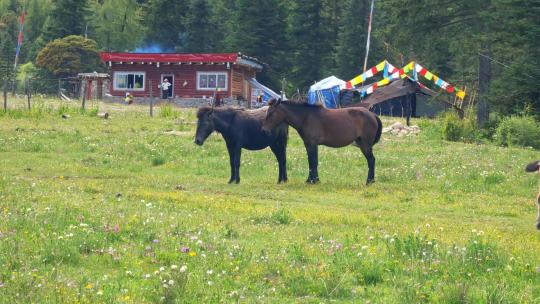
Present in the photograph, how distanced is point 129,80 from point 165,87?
333 centimetres

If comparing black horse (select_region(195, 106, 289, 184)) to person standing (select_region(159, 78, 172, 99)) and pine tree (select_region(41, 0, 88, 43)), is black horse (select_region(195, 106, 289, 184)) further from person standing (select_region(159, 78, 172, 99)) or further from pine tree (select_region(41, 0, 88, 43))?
pine tree (select_region(41, 0, 88, 43))

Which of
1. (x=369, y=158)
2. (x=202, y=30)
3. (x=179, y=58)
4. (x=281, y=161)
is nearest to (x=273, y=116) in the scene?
(x=281, y=161)

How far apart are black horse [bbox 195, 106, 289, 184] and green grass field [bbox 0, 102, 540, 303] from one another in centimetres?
86

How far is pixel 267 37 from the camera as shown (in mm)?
80500

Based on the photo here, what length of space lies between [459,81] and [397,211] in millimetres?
51354

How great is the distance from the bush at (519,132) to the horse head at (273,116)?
14480 mm

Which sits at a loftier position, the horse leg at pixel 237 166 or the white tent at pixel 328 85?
the white tent at pixel 328 85

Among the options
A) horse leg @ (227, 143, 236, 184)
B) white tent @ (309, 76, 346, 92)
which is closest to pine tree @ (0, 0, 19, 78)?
white tent @ (309, 76, 346, 92)

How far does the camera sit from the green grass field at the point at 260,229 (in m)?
8.50

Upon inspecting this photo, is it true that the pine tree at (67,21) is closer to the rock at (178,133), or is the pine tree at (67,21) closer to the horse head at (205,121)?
the rock at (178,133)

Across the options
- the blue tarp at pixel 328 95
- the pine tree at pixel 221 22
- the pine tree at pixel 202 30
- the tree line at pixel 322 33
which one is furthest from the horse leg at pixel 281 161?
the pine tree at pixel 202 30

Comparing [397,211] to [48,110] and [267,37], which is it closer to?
[48,110]

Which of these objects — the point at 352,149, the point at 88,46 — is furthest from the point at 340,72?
the point at 352,149

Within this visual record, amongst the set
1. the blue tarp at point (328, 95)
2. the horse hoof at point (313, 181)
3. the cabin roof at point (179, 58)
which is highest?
the cabin roof at point (179, 58)
